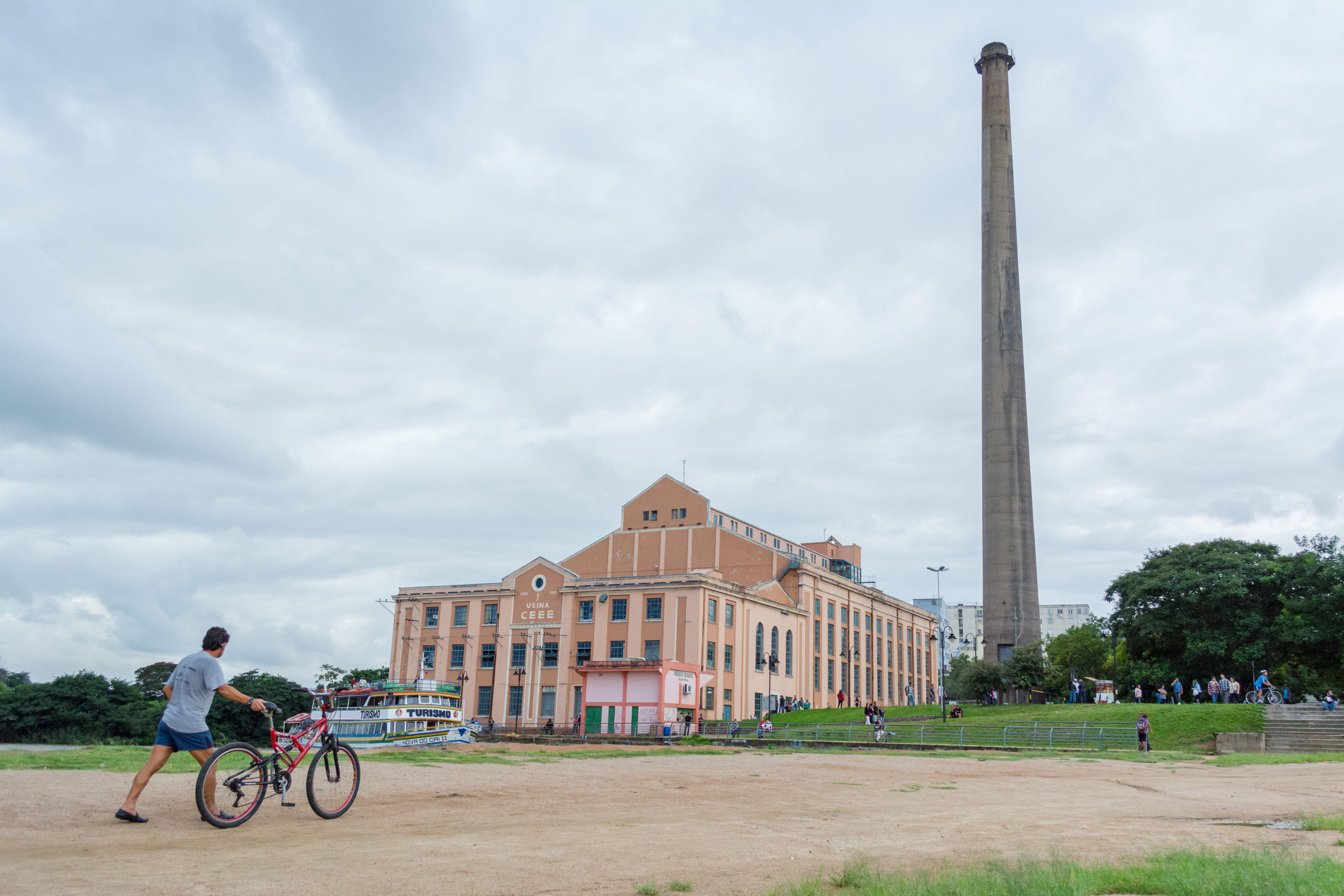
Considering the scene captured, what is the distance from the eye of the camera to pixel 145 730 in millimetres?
71312

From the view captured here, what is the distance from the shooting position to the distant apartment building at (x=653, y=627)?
6406 cm

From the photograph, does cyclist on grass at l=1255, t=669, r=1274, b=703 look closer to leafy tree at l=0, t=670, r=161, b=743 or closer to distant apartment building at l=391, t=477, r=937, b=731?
distant apartment building at l=391, t=477, r=937, b=731

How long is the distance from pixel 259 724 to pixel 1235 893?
254 feet

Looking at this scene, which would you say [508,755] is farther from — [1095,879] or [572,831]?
[1095,879]

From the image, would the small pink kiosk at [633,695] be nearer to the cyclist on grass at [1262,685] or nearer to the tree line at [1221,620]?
the tree line at [1221,620]

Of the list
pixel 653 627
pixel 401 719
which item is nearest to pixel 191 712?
pixel 401 719

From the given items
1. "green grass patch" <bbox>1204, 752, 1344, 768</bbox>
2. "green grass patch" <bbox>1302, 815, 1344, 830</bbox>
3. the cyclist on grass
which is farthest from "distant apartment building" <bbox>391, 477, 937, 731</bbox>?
"green grass patch" <bbox>1302, 815, 1344, 830</bbox>

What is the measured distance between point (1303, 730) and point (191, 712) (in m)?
39.7

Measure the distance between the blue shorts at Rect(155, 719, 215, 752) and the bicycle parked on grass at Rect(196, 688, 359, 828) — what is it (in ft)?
0.79

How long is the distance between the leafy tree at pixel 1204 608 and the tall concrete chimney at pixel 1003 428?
5876mm

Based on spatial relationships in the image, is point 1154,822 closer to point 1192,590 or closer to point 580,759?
point 580,759

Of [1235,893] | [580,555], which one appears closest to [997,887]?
[1235,893]

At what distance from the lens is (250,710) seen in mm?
57969

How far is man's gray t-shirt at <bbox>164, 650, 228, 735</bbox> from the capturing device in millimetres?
9234
